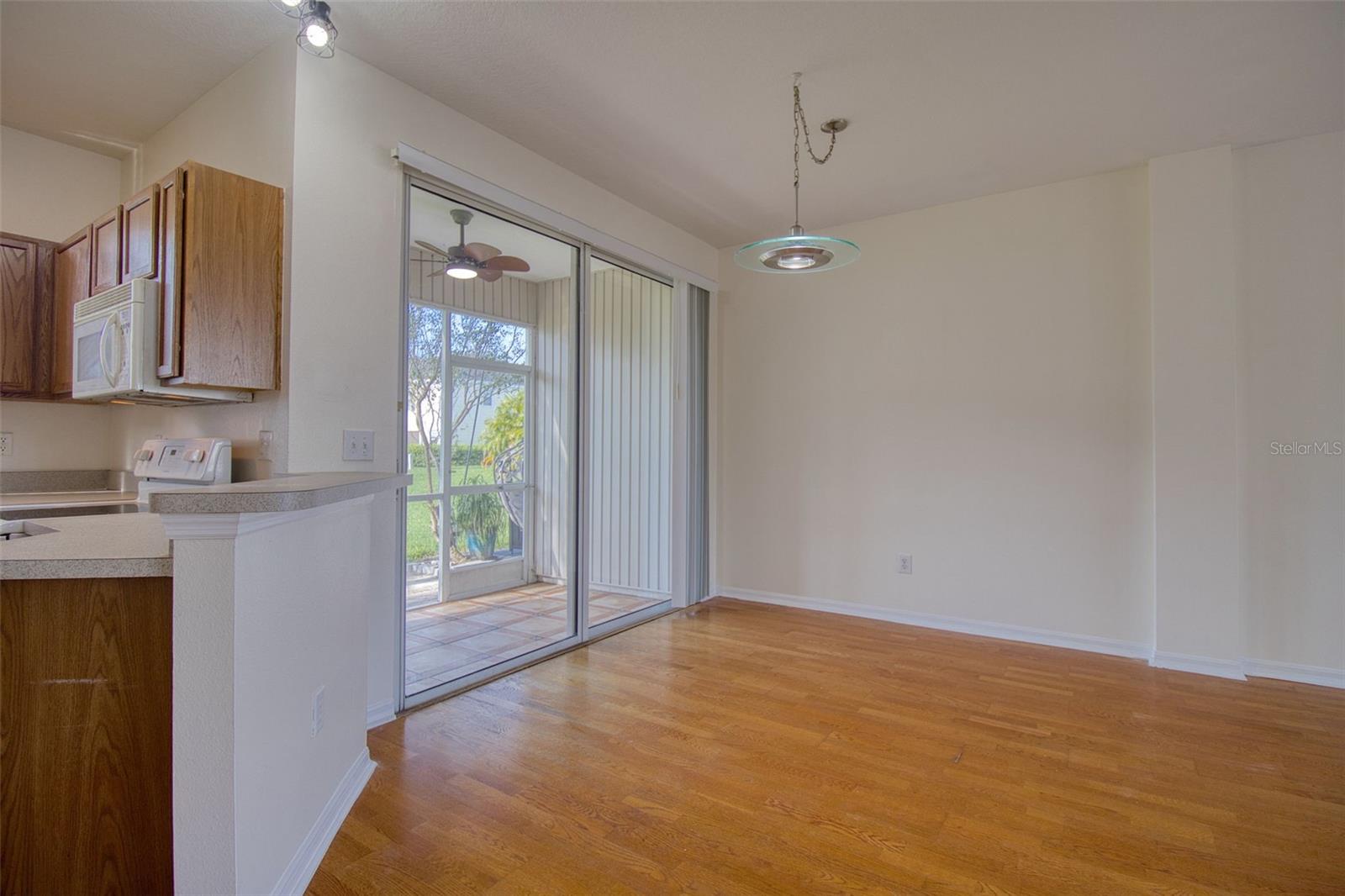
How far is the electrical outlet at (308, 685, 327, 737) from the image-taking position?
1.76m

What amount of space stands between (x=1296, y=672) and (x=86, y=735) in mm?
4955

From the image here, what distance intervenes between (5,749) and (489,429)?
10.8ft

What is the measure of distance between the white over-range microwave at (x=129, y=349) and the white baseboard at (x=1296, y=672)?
5.05 meters

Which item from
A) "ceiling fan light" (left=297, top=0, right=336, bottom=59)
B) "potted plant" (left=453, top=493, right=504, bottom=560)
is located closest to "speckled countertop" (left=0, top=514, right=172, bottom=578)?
"ceiling fan light" (left=297, top=0, right=336, bottom=59)

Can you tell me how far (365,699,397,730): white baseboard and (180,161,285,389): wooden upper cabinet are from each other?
136 centimetres

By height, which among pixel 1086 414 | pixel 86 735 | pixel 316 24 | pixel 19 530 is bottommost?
pixel 86 735

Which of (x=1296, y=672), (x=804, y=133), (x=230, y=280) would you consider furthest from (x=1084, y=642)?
(x=230, y=280)

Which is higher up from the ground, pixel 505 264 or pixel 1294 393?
pixel 505 264

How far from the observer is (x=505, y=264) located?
3.80m

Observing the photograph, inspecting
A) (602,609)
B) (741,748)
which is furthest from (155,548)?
(602,609)

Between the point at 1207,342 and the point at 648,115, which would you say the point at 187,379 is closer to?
the point at 648,115

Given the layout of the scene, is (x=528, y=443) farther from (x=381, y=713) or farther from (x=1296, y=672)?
(x=1296, y=672)

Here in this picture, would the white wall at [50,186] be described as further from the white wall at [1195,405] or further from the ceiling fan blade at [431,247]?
the white wall at [1195,405]

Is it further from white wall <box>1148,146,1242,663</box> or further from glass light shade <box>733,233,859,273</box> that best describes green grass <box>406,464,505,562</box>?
white wall <box>1148,146,1242,663</box>
